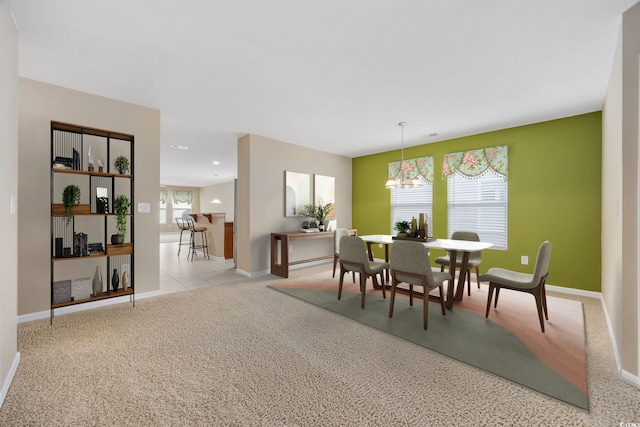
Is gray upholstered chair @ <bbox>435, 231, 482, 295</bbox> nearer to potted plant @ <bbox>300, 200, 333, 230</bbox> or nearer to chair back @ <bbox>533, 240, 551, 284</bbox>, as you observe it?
chair back @ <bbox>533, 240, 551, 284</bbox>

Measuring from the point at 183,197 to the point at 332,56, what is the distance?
1288 centimetres

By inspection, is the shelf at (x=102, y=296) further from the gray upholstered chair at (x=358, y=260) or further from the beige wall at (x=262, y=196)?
the gray upholstered chair at (x=358, y=260)

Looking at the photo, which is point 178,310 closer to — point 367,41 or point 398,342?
point 398,342

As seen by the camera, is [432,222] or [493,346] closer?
[493,346]

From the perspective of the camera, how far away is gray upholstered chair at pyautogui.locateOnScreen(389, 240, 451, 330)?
2695mm

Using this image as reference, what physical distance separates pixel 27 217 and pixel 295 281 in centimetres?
319

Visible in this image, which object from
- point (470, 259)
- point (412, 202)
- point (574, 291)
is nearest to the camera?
point (470, 259)

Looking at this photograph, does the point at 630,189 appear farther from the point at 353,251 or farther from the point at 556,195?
the point at 556,195

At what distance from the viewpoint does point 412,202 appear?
18.7 feet

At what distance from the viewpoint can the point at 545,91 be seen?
10.3ft

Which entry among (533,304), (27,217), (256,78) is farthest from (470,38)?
(27,217)

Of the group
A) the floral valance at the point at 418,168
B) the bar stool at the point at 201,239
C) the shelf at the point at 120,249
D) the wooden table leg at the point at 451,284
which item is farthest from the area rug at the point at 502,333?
the bar stool at the point at 201,239

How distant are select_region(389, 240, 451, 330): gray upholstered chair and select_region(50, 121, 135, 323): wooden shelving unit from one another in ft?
9.63

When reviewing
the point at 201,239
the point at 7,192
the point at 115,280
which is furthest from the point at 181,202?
the point at 7,192
